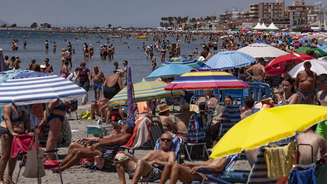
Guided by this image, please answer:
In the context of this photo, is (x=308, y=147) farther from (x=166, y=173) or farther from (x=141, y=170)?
(x=141, y=170)

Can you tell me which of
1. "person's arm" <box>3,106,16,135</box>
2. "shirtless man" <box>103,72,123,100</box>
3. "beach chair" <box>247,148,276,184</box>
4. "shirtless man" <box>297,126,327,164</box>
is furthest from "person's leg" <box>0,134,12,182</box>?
"shirtless man" <box>103,72,123,100</box>

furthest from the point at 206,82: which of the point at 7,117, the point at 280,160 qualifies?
the point at 280,160

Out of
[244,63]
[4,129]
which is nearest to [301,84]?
[4,129]

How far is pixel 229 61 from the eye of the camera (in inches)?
575

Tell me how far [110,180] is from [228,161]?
2.05 meters

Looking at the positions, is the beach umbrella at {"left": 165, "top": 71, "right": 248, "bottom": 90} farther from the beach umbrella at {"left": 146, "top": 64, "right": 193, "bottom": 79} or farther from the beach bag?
the beach bag

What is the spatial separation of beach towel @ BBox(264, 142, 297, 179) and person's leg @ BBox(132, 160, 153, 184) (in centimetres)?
160

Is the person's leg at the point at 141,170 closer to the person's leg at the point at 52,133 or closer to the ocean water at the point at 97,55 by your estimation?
the person's leg at the point at 52,133

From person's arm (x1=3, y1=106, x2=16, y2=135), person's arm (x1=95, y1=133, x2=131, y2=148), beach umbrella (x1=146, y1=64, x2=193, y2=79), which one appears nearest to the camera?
person's arm (x1=3, y1=106, x2=16, y2=135)

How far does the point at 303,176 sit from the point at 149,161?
6.62ft

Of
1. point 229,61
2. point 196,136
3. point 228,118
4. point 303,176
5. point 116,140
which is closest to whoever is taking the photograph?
point 303,176

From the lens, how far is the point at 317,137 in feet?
18.7

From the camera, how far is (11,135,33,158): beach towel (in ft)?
25.3

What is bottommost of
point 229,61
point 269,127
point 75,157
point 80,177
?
point 80,177
